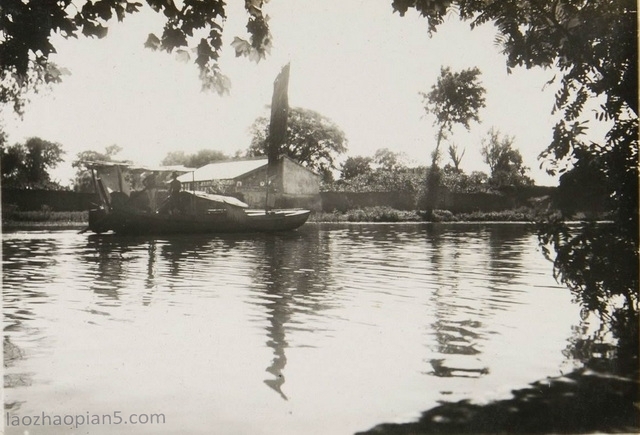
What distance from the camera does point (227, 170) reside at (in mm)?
53625

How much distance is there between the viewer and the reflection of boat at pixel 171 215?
27125 mm

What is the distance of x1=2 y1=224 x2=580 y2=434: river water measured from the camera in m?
4.55

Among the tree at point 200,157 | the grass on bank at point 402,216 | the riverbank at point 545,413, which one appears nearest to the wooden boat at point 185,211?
the grass on bank at point 402,216

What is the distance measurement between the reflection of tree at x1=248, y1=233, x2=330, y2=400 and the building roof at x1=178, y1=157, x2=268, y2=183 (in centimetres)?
3022

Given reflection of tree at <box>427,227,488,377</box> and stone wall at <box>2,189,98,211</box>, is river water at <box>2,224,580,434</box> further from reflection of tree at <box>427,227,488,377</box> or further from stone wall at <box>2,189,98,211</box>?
stone wall at <box>2,189,98,211</box>

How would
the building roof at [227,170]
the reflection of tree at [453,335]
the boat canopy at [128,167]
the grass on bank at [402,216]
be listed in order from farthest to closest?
the building roof at [227,170] < the grass on bank at [402,216] < the boat canopy at [128,167] < the reflection of tree at [453,335]

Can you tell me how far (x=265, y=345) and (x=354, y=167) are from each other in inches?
3007

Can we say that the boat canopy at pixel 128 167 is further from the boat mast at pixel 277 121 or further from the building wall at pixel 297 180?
the building wall at pixel 297 180

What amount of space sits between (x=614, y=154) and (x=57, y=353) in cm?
649

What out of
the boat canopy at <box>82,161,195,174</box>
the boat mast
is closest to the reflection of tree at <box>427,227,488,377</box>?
the boat canopy at <box>82,161,195,174</box>

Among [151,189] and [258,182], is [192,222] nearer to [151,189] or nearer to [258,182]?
[151,189]

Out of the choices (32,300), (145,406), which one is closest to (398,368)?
(145,406)

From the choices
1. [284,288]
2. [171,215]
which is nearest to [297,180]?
[171,215]

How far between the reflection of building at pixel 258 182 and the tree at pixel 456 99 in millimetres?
13169
